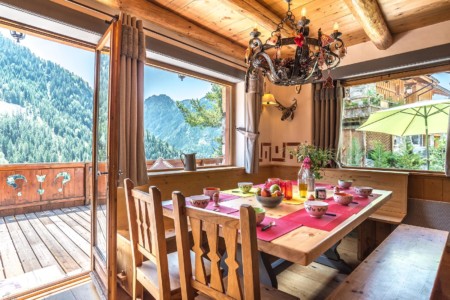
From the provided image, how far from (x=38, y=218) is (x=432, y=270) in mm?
5036

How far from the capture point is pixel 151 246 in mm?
1425

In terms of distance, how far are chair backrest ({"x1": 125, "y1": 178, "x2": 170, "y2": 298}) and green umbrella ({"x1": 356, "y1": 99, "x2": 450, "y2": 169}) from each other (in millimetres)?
3182

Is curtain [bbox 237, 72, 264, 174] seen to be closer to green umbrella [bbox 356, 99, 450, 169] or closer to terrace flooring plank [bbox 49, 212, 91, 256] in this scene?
green umbrella [bbox 356, 99, 450, 169]

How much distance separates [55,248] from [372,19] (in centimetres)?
422

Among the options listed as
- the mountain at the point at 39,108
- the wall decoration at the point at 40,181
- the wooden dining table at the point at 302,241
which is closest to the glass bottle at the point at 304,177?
the wooden dining table at the point at 302,241

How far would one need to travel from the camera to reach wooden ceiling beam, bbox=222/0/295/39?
226 centimetres

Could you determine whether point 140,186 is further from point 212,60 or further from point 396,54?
point 396,54

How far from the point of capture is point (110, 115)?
1804 mm

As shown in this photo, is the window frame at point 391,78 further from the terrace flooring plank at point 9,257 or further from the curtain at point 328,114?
the terrace flooring plank at point 9,257

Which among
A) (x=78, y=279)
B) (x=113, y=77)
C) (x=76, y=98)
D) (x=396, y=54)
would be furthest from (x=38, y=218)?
(x=396, y=54)

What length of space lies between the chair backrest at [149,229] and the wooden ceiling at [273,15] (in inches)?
69.0

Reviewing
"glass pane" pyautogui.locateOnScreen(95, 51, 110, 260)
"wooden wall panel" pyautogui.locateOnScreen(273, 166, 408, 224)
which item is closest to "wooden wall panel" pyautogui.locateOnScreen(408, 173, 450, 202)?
"wooden wall panel" pyautogui.locateOnScreen(273, 166, 408, 224)

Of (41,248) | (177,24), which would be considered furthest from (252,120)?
(41,248)

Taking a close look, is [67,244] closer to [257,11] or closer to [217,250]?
[217,250]
